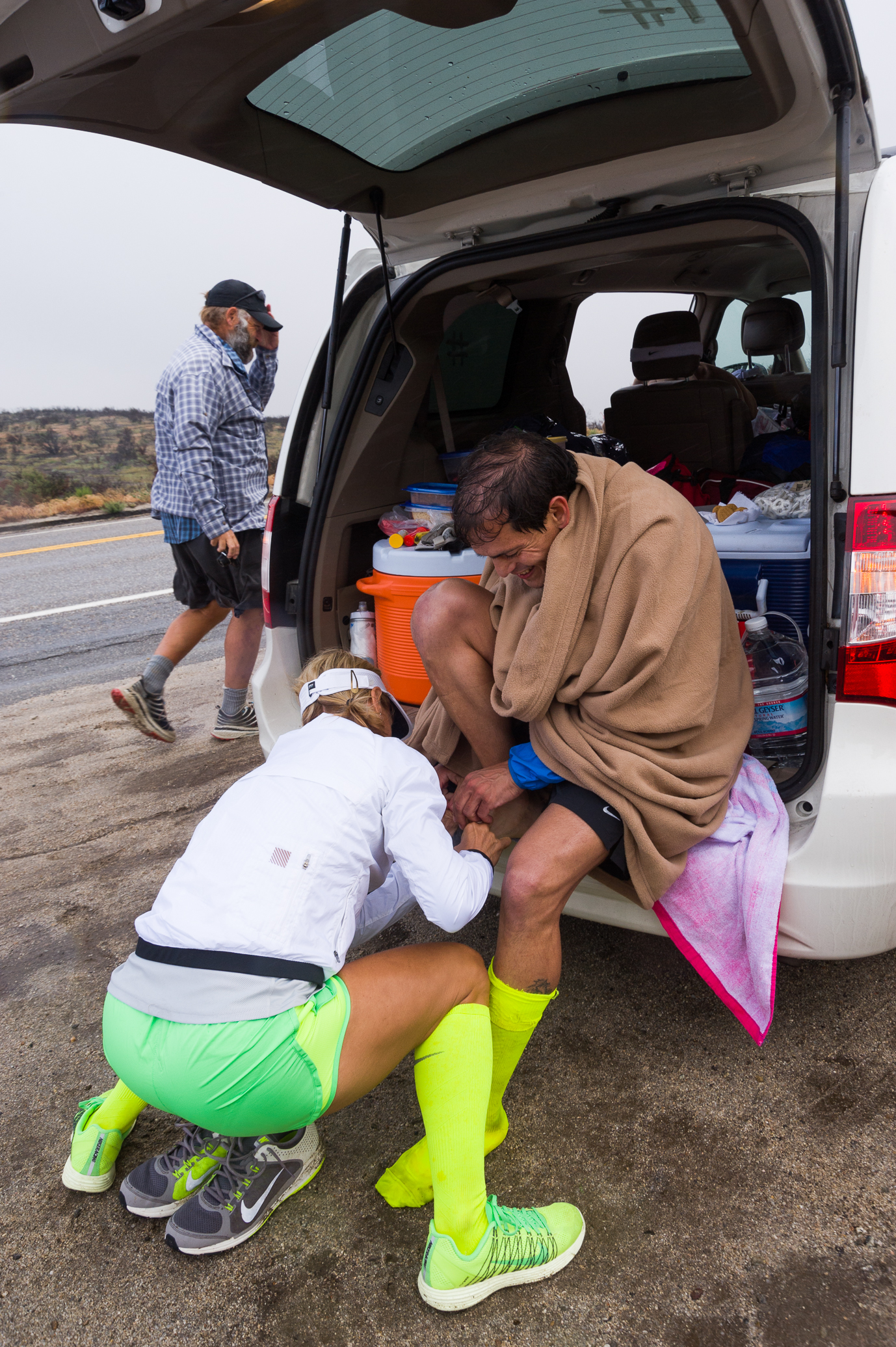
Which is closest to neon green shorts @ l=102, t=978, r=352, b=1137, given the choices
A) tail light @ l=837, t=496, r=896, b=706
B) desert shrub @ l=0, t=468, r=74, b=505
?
tail light @ l=837, t=496, r=896, b=706

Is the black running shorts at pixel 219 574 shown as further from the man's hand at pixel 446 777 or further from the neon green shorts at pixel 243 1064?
the neon green shorts at pixel 243 1064

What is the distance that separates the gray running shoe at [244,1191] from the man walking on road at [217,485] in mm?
2295

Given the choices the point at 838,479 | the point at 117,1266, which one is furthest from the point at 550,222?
the point at 117,1266

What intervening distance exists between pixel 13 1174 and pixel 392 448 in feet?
6.89

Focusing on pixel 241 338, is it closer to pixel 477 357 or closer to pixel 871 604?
pixel 477 357

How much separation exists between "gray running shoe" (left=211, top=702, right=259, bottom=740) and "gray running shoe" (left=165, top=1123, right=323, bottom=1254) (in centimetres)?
240

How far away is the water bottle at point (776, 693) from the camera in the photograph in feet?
6.55

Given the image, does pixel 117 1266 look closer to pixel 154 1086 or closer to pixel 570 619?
pixel 154 1086

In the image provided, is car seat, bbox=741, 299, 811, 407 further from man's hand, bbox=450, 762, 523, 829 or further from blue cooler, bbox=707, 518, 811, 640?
man's hand, bbox=450, 762, 523, 829

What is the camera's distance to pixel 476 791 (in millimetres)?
1981

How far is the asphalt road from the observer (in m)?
5.39

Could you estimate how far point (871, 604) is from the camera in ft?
5.24

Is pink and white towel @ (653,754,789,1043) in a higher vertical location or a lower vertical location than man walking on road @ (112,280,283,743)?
lower

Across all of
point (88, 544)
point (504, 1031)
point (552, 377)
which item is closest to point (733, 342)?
point (552, 377)
